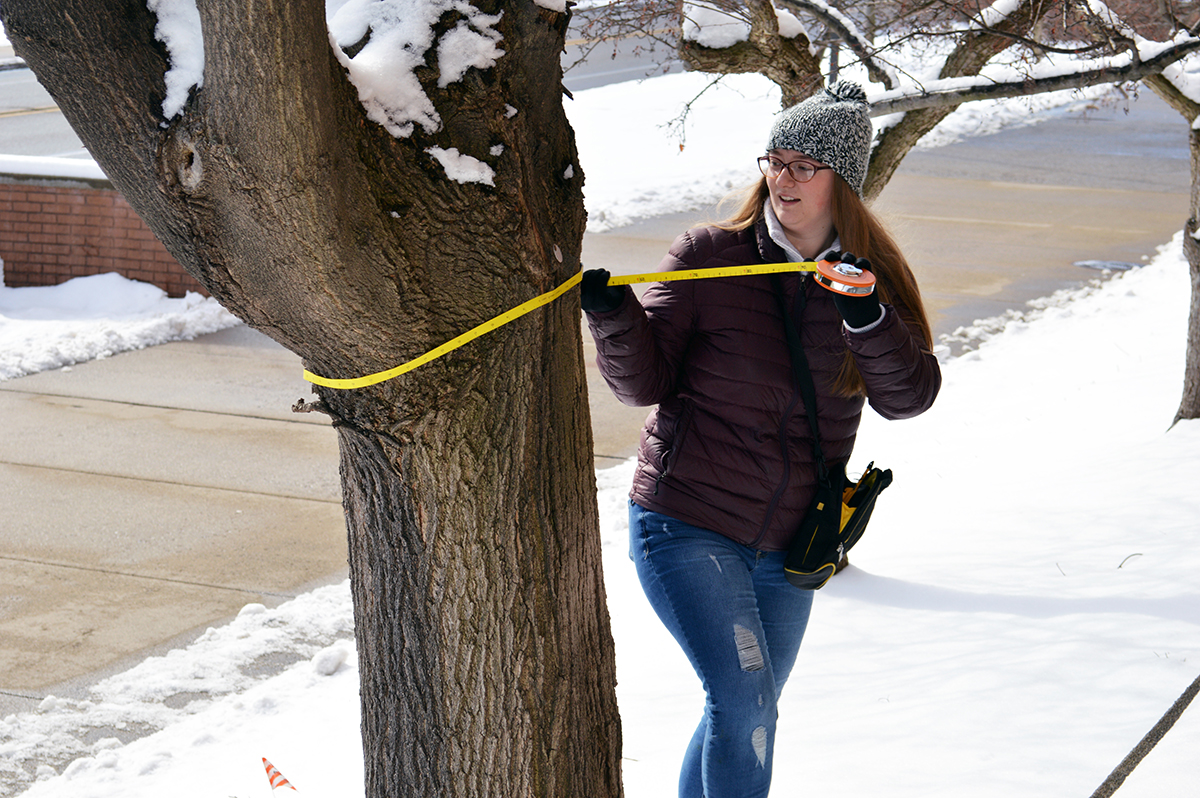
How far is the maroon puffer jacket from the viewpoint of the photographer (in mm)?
2490

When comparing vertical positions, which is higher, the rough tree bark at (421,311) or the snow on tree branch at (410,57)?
the snow on tree branch at (410,57)

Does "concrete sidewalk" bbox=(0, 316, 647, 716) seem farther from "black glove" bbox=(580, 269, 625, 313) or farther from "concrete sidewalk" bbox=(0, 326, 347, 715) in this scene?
"black glove" bbox=(580, 269, 625, 313)

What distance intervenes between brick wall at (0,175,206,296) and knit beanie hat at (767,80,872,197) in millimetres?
7260

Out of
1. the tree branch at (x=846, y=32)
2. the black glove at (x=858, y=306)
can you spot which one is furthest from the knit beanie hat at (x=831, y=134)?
the tree branch at (x=846, y=32)

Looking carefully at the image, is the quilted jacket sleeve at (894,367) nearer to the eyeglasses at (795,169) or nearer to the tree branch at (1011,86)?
the eyeglasses at (795,169)

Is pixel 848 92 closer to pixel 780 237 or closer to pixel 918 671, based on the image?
pixel 780 237

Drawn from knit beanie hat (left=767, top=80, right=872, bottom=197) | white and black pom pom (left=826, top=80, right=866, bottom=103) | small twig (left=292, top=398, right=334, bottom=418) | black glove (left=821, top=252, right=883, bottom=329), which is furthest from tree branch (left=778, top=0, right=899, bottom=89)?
small twig (left=292, top=398, right=334, bottom=418)

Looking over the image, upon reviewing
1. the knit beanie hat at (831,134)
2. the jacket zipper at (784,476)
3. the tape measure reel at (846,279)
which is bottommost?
the jacket zipper at (784,476)

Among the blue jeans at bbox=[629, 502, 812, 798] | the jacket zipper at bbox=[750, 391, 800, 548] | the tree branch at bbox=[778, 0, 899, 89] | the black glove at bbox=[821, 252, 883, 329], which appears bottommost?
the blue jeans at bbox=[629, 502, 812, 798]

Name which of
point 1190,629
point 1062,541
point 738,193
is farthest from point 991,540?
point 738,193

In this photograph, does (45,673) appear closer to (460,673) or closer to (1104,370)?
(460,673)

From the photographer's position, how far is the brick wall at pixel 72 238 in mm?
9023

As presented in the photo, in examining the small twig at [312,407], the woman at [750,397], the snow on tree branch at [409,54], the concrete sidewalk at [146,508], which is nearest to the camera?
the snow on tree branch at [409,54]

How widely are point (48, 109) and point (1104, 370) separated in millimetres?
15919
